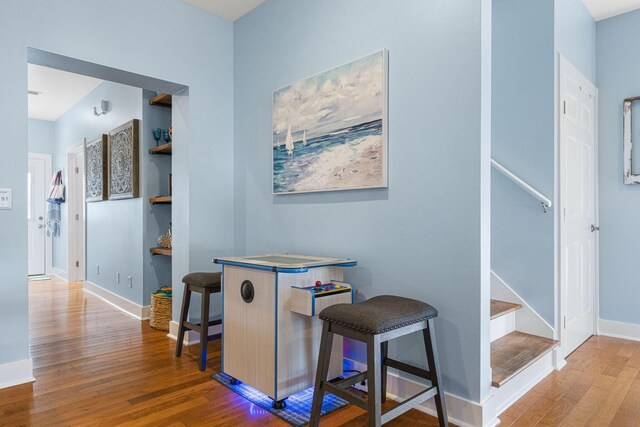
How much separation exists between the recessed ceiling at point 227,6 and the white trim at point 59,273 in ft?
16.6

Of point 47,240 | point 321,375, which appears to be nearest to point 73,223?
point 47,240

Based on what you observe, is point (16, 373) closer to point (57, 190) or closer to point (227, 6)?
point (227, 6)

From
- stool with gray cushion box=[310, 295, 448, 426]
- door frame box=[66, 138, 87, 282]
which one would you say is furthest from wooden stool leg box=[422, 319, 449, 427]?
door frame box=[66, 138, 87, 282]

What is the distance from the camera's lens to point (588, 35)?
3.35 metres

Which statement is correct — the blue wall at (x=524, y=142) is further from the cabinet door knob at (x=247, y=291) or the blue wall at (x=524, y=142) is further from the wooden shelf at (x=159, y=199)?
the wooden shelf at (x=159, y=199)

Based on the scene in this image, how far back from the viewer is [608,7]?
10.7ft

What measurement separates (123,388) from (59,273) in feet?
17.4

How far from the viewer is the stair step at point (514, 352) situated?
2106 millimetres

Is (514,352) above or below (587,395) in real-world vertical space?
above

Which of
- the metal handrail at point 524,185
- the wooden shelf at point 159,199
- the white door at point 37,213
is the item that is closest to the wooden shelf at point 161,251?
the wooden shelf at point 159,199

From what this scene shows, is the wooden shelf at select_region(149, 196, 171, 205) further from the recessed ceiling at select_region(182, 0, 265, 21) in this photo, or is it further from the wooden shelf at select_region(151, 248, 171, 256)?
the recessed ceiling at select_region(182, 0, 265, 21)

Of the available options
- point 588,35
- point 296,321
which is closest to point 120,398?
point 296,321

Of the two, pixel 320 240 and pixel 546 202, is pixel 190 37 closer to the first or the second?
pixel 320 240

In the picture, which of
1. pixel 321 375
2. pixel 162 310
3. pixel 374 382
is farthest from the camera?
pixel 162 310
